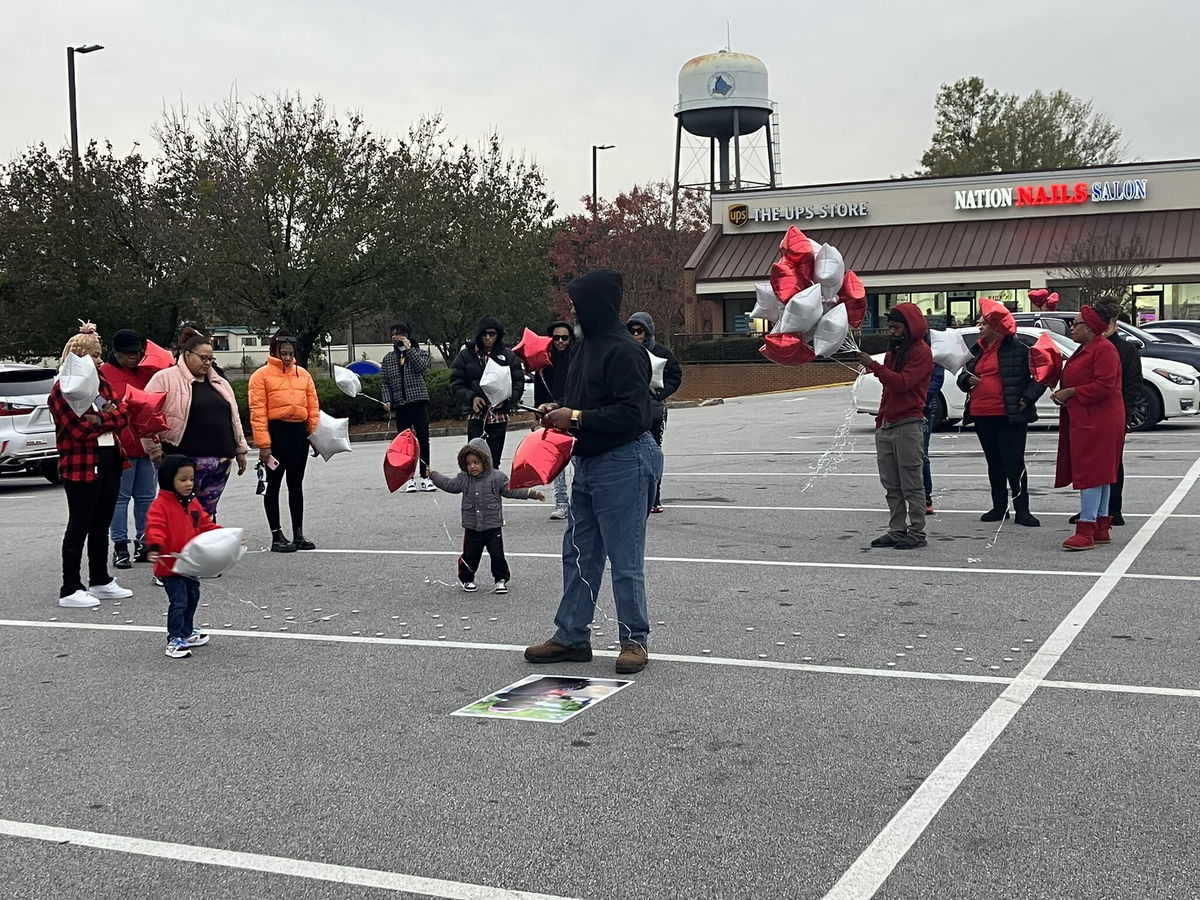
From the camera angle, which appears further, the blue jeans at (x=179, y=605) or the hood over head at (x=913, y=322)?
the hood over head at (x=913, y=322)

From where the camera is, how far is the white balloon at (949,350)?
11.3 meters

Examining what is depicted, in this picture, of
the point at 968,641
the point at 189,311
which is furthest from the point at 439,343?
the point at 968,641

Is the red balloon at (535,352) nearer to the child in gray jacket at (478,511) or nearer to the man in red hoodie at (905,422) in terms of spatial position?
the child in gray jacket at (478,511)

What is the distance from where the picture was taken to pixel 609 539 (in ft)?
21.8

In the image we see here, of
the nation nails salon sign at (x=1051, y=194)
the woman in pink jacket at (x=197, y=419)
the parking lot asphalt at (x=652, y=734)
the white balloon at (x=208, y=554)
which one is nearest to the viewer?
the parking lot asphalt at (x=652, y=734)

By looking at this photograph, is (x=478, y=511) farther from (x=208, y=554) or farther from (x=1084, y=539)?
(x=1084, y=539)

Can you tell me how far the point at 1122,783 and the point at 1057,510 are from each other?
758 cm

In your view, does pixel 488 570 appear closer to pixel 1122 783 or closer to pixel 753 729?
pixel 753 729

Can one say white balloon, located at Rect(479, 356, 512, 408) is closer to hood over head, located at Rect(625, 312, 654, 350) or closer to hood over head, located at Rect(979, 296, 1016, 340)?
hood over head, located at Rect(625, 312, 654, 350)

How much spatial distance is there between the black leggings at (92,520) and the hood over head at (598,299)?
417cm

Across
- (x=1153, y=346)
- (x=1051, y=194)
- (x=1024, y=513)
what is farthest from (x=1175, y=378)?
(x=1051, y=194)

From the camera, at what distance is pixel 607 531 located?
6.63m

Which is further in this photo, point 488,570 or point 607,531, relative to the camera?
point 488,570

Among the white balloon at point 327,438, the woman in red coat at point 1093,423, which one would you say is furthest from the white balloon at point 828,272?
the white balloon at point 327,438
